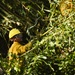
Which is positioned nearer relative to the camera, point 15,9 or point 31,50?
point 31,50

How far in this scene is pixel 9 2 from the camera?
210 inches

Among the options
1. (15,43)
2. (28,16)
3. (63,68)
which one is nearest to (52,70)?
→ (63,68)

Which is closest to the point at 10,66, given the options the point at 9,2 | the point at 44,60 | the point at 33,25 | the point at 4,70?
the point at 4,70

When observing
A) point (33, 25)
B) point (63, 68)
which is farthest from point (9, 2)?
point (63, 68)

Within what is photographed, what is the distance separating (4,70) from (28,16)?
105cm

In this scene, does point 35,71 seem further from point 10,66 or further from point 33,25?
point 33,25

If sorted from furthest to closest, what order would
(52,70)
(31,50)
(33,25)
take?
(33,25) → (52,70) → (31,50)

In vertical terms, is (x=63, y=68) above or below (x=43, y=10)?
below

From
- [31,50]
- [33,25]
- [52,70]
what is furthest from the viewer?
[33,25]

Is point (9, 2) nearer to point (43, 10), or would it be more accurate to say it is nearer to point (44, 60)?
point (43, 10)

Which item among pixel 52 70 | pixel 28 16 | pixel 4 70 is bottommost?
pixel 52 70

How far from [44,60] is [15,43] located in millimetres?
398

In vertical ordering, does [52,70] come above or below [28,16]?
below

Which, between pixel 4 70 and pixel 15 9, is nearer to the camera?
pixel 4 70
